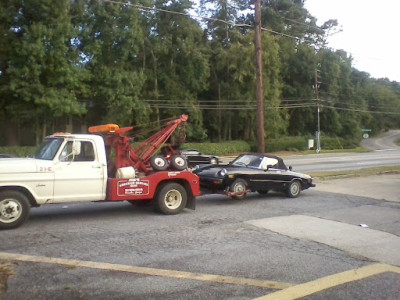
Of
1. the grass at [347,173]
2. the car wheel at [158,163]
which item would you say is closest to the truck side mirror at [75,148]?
the car wheel at [158,163]

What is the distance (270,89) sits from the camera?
5497 centimetres

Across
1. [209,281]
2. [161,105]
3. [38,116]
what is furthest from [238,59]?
[209,281]

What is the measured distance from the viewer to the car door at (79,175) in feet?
30.0

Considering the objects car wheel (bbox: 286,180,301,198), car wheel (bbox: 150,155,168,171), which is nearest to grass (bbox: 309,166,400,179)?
car wheel (bbox: 286,180,301,198)

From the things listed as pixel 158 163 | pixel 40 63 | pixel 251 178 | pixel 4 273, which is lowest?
pixel 4 273

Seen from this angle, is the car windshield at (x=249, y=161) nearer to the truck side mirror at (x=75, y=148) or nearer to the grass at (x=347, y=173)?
the truck side mirror at (x=75, y=148)

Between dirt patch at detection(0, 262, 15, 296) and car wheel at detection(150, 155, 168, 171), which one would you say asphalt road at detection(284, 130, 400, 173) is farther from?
dirt patch at detection(0, 262, 15, 296)

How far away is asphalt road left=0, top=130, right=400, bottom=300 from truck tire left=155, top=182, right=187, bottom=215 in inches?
9.2

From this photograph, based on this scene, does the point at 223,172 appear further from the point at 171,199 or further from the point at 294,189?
the point at 294,189

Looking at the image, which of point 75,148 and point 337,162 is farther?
point 337,162

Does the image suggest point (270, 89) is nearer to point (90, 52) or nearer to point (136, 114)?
point (136, 114)

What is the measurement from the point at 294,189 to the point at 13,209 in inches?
319

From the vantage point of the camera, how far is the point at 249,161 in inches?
538

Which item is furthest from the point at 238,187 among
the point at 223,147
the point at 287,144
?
the point at 287,144
